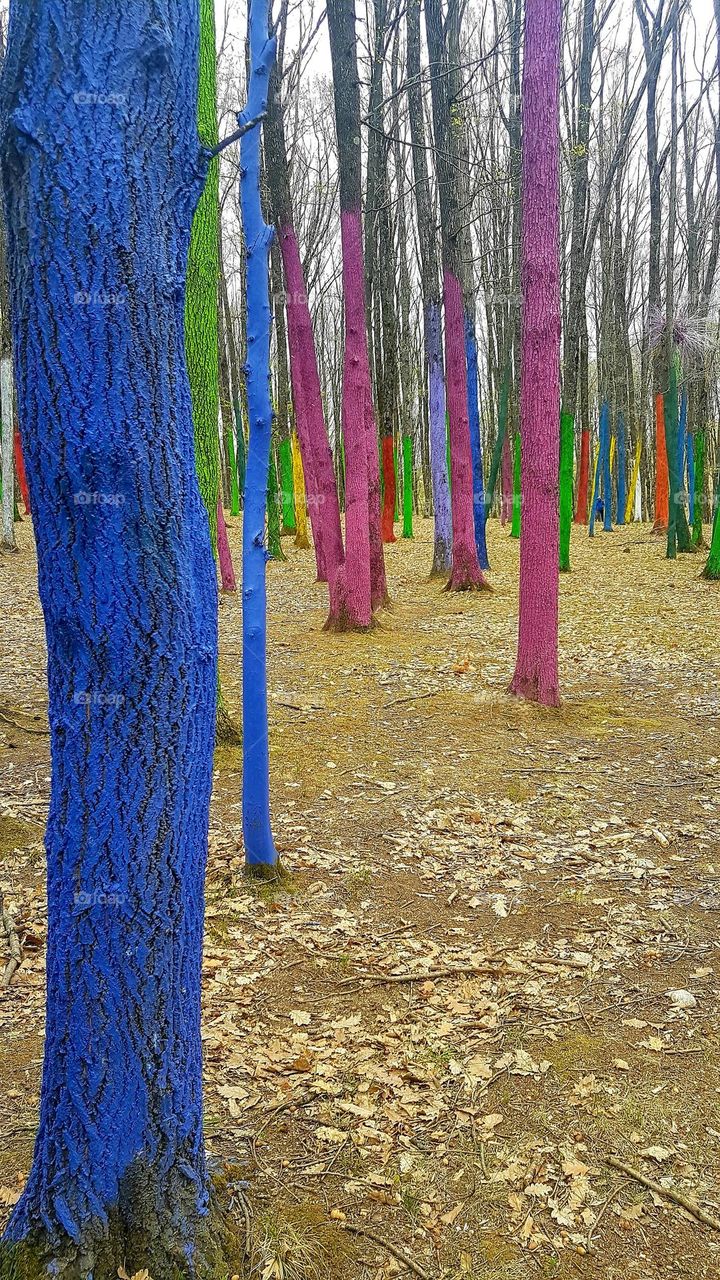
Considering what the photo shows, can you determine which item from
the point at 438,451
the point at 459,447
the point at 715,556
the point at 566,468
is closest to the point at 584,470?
the point at 566,468

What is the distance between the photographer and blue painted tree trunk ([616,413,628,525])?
73.2ft

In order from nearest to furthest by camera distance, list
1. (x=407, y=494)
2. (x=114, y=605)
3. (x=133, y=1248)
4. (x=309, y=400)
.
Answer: (x=114, y=605) < (x=133, y=1248) < (x=309, y=400) < (x=407, y=494)

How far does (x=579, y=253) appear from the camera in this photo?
631 inches

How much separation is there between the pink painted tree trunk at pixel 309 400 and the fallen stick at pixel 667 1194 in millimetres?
6916

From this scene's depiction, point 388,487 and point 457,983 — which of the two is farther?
point 388,487

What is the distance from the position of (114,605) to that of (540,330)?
16.8 feet

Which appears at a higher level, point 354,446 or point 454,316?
point 454,316

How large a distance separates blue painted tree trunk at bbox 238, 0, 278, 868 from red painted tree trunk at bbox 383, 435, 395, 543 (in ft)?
41.0

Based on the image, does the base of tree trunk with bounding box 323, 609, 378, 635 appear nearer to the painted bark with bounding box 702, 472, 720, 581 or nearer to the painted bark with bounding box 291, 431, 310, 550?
the painted bark with bounding box 702, 472, 720, 581

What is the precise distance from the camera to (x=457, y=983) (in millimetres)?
3293

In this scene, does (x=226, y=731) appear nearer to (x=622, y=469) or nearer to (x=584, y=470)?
(x=584, y=470)

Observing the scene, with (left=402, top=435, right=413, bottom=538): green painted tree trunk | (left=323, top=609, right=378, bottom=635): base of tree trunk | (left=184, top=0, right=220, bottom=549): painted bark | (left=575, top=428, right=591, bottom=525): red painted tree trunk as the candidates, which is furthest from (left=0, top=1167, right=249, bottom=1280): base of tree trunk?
(left=575, top=428, right=591, bottom=525): red painted tree trunk

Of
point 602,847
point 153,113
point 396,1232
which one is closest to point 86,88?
point 153,113

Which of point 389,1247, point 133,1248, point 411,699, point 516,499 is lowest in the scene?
point 389,1247
